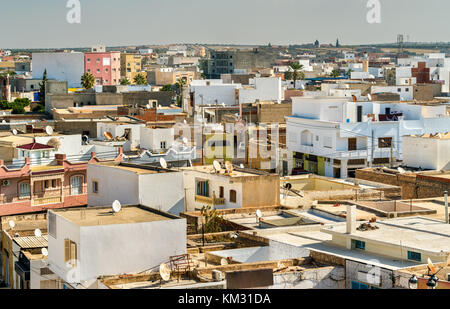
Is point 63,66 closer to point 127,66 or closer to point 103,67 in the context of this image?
point 103,67

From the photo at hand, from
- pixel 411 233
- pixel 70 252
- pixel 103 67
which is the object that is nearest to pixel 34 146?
pixel 70 252

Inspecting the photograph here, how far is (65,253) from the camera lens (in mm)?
18594

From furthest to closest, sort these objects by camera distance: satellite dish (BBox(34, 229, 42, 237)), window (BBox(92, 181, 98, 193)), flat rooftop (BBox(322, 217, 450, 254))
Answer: window (BBox(92, 181, 98, 193)) → satellite dish (BBox(34, 229, 42, 237)) → flat rooftop (BBox(322, 217, 450, 254))

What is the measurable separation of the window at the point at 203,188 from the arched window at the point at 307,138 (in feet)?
56.2

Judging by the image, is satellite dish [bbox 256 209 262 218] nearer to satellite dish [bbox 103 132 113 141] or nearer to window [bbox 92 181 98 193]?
window [bbox 92 181 98 193]

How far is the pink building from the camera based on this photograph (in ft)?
312

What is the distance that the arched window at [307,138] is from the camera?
4653 centimetres

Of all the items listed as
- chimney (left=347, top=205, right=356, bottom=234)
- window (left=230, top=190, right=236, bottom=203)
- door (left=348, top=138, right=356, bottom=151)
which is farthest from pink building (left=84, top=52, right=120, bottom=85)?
chimney (left=347, top=205, right=356, bottom=234)

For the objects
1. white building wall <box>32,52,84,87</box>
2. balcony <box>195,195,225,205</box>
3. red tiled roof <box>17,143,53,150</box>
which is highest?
white building wall <box>32,52,84,87</box>

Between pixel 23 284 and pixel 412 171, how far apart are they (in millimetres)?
19759

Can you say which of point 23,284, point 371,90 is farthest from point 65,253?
point 371,90

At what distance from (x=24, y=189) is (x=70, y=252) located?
13977mm

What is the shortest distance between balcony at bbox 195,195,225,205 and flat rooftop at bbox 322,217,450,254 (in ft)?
23.8
